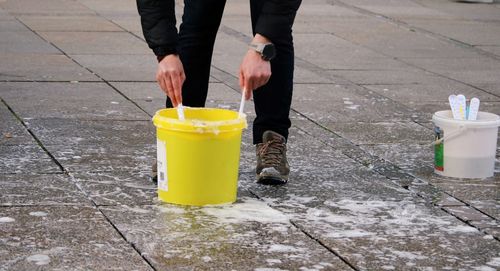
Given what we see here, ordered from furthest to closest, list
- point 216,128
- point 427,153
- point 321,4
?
1. point 321,4
2. point 427,153
3. point 216,128

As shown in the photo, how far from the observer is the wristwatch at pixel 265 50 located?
4.97m

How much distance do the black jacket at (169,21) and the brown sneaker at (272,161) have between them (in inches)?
25.0

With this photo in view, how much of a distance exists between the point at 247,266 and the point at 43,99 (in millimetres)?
3504

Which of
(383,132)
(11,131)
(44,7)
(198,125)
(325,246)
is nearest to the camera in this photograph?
(325,246)

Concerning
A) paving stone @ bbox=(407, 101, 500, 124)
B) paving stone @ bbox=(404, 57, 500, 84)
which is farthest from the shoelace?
paving stone @ bbox=(404, 57, 500, 84)

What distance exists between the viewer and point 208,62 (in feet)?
18.1

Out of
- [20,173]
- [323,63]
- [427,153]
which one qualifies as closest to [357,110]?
[427,153]

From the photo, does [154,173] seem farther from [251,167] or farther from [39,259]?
[39,259]

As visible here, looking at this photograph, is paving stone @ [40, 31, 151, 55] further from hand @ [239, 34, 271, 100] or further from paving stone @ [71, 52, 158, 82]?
hand @ [239, 34, 271, 100]

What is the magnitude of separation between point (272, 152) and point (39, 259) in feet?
5.19

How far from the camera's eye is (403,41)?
1078 cm

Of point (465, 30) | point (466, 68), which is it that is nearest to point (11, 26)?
point (466, 68)

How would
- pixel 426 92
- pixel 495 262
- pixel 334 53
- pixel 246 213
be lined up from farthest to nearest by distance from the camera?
pixel 334 53
pixel 426 92
pixel 246 213
pixel 495 262

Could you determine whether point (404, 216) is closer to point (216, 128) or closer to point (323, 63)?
point (216, 128)
